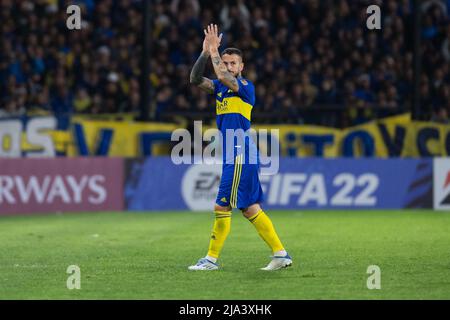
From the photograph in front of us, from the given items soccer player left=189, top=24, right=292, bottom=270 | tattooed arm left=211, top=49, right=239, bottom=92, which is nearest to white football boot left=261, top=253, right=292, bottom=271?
soccer player left=189, top=24, right=292, bottom=270

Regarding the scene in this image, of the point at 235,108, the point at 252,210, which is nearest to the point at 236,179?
the point at 252,210

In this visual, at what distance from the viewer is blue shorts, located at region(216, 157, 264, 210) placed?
10742mm

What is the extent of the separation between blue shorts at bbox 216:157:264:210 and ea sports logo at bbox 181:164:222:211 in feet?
28.5

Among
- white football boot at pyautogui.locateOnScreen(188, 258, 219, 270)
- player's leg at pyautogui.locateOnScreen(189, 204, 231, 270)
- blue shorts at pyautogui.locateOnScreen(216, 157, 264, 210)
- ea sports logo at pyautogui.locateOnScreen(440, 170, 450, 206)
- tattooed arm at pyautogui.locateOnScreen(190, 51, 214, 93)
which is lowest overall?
ea sports logo at pyautogui.locateOnScreen(440, 170, 450, 206)

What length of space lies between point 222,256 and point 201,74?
244 centimetres

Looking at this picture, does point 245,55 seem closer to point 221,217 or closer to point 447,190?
point 447,190

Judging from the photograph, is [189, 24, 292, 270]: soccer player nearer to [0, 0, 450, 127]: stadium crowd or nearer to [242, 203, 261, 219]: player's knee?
[242, 203, 261, 219]: player's knee

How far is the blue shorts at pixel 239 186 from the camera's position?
35.2 ft

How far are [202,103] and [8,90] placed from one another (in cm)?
391

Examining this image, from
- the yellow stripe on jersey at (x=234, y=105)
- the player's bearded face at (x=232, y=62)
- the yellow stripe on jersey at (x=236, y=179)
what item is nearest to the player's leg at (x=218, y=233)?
the yellow stripe on jersey at (x=236, y=179)

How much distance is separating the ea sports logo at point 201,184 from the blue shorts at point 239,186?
8687mm

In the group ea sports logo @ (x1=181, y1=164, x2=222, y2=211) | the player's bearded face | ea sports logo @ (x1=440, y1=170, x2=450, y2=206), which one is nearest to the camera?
the player's bearded face

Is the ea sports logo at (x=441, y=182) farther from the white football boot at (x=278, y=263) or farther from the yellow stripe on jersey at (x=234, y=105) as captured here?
the yellow stripe on jersey at (x=234, y=105)
